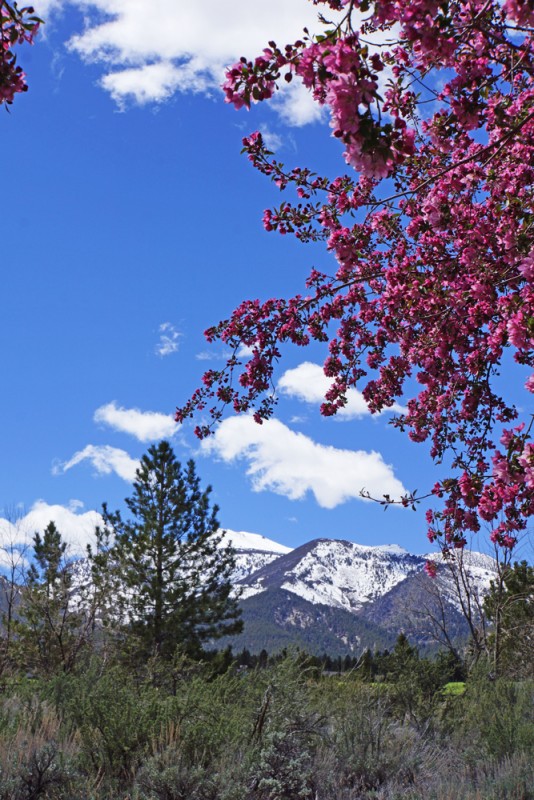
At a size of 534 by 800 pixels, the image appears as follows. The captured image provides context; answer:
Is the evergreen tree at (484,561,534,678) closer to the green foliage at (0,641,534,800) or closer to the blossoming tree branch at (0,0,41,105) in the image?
the green foliage at (0,641,534,800)

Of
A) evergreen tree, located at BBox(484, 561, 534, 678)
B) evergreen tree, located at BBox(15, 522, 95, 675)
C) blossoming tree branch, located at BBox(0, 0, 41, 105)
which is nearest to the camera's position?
blossoming tree branch, located at BBox(0, 0, 41, 105)

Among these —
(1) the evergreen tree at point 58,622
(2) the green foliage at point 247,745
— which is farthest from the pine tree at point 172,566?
(2) the green foliage at point 247,745

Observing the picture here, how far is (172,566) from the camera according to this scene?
24.0 meters

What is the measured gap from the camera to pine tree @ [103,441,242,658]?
23.4 metres

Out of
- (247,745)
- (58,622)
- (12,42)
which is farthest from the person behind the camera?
(58,622)

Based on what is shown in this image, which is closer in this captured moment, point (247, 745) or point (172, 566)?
point (247, 745)

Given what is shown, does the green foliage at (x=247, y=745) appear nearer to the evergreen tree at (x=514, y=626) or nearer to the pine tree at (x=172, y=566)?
the evergreen tree at (x=514, y=626)

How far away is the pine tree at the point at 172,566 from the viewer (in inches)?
922

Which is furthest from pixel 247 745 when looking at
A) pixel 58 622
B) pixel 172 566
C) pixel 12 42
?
pixel 172 566

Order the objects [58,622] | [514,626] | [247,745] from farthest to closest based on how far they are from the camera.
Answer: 1. [514,626]
2. [58,622]
3. [247,745]

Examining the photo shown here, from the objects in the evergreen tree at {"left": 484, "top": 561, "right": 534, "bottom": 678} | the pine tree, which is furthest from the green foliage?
the pine tree

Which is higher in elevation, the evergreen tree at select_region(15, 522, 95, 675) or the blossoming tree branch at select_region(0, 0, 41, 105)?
the blossoming tree branch at select_region(0, 0, 41, 105)

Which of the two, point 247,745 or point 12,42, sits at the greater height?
point 12,42

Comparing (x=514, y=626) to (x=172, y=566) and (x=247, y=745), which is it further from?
(x=247, y=745)
